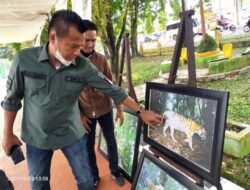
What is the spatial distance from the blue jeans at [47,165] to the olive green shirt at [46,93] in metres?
0.08

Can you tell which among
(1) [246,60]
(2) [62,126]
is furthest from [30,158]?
(1) [246,60]

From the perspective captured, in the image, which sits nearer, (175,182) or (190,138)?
(190,138)

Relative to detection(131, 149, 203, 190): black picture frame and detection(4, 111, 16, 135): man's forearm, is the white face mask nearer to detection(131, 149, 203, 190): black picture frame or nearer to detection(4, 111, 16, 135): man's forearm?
detection(4, 111, 16, 135): man's forearm

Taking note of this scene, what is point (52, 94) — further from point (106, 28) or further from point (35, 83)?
point (106, 28)

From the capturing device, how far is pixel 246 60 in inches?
262

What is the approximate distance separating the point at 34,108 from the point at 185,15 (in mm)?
1169

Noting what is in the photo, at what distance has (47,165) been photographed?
6.00 ft

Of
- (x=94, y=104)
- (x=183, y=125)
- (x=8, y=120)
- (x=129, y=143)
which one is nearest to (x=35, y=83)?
(x=8, y=120)

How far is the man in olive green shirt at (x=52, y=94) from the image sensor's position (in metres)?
1.53

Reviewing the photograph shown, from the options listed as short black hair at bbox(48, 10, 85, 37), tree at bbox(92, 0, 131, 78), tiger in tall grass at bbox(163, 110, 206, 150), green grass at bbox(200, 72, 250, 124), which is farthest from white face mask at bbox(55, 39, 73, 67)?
tree at bbox(92, 0, 131, 78)

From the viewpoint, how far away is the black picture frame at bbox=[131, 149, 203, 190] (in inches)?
62.1

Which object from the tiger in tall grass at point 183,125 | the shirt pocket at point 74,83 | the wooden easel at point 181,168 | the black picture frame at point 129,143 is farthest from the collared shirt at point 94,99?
the tiger in tall grass at point 183,125

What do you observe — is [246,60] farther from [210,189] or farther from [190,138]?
[190,138]

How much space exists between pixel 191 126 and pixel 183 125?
0.25 feet
